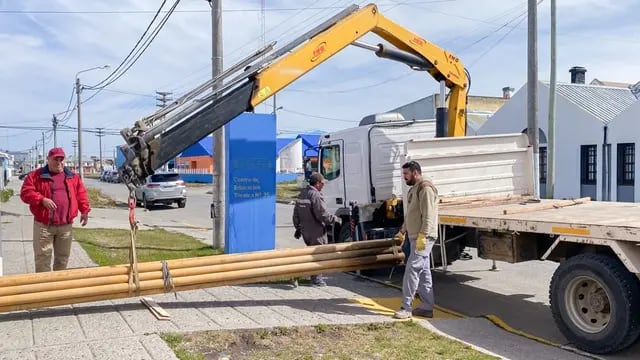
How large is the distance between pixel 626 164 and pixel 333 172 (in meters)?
15.9

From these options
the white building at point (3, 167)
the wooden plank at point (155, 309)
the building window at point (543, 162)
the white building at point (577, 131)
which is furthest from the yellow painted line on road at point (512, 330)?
the building window at point (543, 162)

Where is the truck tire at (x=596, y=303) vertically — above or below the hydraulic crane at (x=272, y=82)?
below

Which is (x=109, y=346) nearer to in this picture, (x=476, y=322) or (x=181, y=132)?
(x=181, y=132)

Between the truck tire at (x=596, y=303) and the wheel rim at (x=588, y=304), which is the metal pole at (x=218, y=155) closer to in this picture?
the truck tire at (x=596, y=303)

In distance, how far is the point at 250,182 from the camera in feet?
38.4

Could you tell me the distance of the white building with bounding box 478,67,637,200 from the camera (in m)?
23.4

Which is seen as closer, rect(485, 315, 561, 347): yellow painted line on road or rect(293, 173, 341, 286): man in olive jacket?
rect(485, 315, 561, 347): yellow painted line on road

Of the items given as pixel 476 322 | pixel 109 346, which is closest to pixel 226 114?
pixel 109 346

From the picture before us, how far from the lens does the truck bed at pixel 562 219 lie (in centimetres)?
575

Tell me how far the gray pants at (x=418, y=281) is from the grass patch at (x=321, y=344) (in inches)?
25.9

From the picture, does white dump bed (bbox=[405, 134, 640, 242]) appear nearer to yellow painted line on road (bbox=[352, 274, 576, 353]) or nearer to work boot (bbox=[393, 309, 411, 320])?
yellow painted line on road (bbox=[352, 274, 576, 353])

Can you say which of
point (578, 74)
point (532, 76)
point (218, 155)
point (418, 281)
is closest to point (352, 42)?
point (418, 281)

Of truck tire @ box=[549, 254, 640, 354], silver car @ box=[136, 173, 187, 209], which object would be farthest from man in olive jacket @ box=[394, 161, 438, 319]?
silver car @ box=[136, 173, 187, 209]

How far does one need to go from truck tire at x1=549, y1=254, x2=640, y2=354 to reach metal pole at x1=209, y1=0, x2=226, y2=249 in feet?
26.8
